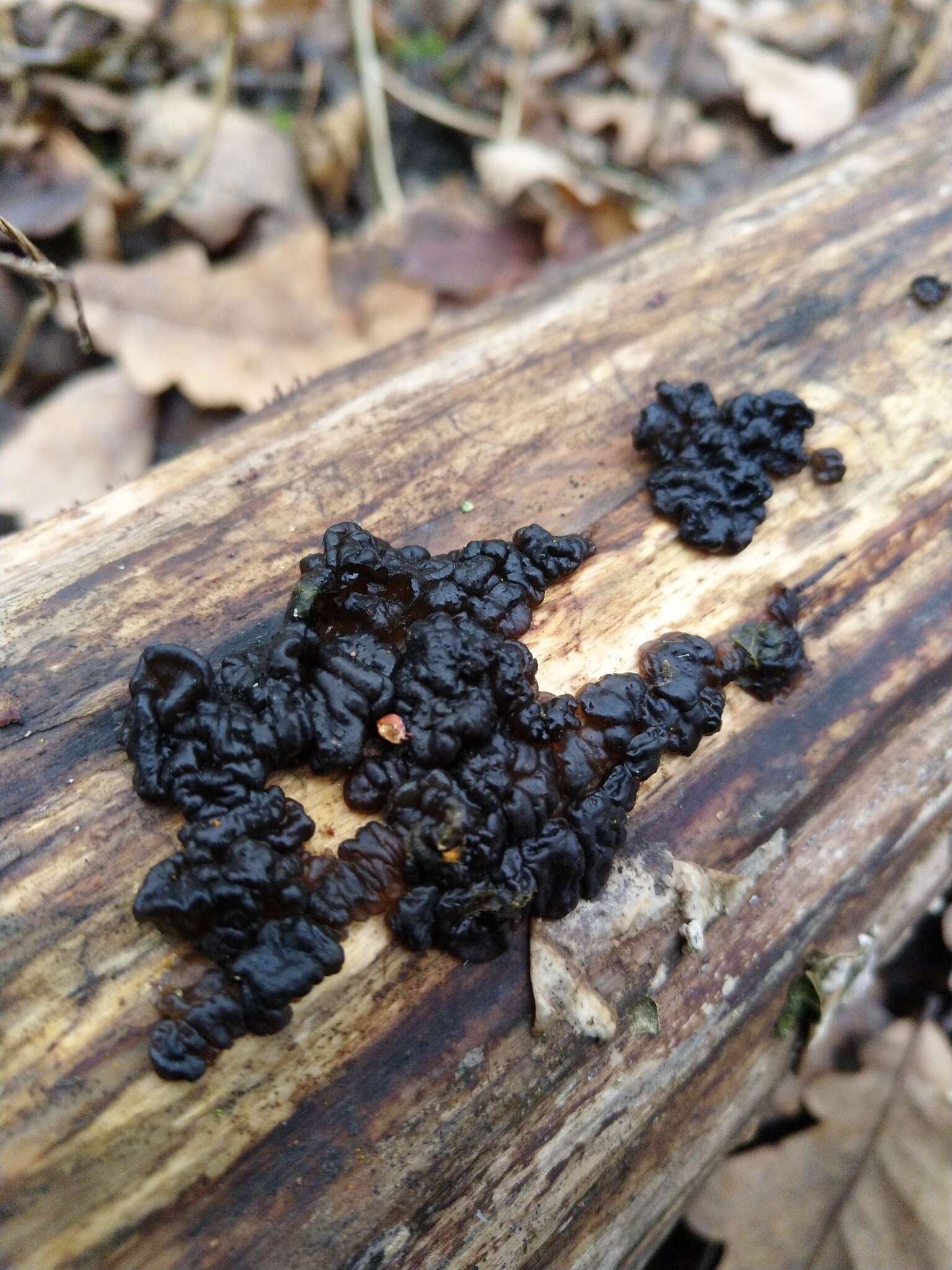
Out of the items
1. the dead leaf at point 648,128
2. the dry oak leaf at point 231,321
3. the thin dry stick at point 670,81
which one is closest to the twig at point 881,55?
A: the dead leaf at point 648,128

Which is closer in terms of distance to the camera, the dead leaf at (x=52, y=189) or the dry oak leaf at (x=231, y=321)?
the dry oak leaf at (x=231, y=321)

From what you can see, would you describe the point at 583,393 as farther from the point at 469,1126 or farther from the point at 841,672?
the point at 469,1126

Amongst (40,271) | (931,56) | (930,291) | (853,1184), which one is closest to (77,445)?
(40,271)

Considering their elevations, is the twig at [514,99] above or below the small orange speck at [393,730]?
above

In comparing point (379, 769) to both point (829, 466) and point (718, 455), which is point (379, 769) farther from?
point (829, 466)

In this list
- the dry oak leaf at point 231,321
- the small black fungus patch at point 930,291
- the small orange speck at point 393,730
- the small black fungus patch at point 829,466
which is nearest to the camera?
the small orange speck at point 393,730

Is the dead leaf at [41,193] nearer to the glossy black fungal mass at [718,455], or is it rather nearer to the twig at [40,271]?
the twig at [40,271]

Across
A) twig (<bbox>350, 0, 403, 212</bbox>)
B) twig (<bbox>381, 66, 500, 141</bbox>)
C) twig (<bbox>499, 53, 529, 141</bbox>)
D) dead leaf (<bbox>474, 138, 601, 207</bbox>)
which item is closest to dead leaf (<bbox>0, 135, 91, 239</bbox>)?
twig (<bbox>350, 0, 403, 212</bbox>)

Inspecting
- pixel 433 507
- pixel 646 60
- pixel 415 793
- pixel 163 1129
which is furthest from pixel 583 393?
pixel 646 60
